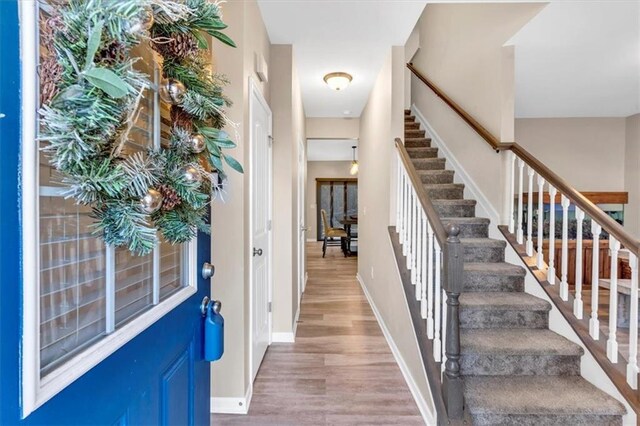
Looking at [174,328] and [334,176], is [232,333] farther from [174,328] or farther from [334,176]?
[334,176]

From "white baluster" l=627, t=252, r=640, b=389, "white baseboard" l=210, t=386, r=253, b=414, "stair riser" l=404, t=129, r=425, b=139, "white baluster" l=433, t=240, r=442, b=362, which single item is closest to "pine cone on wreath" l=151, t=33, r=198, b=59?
"white baluster" l=433, t=240, r=442, b=362

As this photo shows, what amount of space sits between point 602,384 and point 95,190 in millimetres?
2532

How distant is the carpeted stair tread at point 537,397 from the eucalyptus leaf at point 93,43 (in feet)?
6.71

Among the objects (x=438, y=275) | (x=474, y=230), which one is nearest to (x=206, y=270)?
(x=438, y=275)

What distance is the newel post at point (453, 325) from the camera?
1.57m

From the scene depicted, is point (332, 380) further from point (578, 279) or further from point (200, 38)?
point (200, 38)

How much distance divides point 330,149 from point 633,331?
713 cm

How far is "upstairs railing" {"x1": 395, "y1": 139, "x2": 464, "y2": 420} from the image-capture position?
158 cm

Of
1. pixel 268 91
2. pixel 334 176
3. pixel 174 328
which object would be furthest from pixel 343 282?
pixel 334 176

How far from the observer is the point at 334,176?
10.3 metres

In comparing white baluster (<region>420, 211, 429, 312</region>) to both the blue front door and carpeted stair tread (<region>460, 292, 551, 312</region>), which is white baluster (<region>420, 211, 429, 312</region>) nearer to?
carpeted stair tread (<region>460, 292, 551, 312</region>)

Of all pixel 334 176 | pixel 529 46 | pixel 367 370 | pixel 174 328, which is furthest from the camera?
pixel 334 176

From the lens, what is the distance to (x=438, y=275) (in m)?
1.85

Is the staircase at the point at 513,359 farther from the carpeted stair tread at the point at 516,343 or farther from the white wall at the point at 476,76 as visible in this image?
the white wall at the point at 476,76
